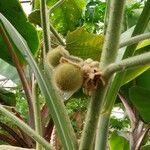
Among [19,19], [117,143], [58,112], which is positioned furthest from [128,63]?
[117,143]

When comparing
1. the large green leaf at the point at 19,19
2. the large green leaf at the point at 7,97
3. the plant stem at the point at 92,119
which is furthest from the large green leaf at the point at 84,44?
the large green leaf at the point at 7,97

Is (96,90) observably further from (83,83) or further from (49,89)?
(49,89)

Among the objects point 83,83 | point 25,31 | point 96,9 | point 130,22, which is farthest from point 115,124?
point 83,83

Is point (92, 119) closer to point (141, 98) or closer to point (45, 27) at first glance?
point (45, 27)

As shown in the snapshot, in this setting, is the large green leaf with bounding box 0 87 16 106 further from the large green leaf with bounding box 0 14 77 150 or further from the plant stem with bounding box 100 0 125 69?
the plant stem with bounding box 100 0 125 69

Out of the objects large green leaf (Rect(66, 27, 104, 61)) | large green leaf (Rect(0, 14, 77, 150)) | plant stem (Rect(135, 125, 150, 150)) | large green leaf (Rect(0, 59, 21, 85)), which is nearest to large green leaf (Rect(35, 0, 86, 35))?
large green leaf (Rect(0, 59, 21, 85))
